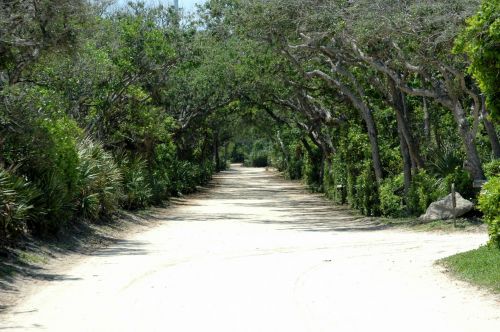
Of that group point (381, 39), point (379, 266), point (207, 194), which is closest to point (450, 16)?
point (381, 39)

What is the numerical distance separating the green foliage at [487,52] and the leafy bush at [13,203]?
7811mm

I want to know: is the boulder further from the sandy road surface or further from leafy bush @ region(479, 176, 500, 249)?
leafy bush @ region(479, 176, 500, 249)

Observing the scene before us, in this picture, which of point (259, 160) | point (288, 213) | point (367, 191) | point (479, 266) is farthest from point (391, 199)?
point (259, 160)

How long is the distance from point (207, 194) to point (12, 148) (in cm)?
2883

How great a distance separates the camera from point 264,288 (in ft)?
37.2

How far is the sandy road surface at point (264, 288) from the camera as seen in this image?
896cm

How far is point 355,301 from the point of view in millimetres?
10148

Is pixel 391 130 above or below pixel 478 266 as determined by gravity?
above

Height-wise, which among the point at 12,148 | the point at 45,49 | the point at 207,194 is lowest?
the point at 207,194

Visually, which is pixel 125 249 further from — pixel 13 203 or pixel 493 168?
pixel 493 168

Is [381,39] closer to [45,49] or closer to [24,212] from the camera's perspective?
[45,49]

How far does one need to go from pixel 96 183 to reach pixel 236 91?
17119 millimetres

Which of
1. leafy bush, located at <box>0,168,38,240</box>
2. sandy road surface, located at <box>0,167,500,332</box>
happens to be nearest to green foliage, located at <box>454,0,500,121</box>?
sandy road surface, located at <box>0,167,500,332</box>

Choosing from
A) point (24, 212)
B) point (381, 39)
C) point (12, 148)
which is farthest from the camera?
point (381, 39)
